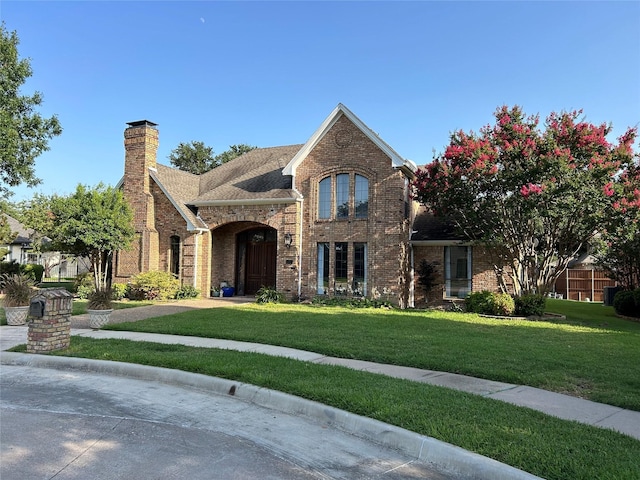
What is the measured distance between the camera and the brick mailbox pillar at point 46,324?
344 inches

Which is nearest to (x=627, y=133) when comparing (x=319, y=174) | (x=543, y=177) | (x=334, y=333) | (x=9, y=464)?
(x=543, y=177)

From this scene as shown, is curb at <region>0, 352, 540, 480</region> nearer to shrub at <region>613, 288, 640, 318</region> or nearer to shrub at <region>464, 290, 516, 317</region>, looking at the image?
shrub at <region>464, 290, 516, 317</region>

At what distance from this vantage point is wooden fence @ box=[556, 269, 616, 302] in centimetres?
2658

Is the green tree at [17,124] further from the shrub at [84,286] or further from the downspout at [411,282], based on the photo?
the downspout at [411,282]

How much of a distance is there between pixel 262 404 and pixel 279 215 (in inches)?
571

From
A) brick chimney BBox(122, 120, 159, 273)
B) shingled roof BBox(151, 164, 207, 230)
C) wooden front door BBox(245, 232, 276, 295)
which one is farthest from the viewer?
wooden front door BBox(245, 232, 276, 295)

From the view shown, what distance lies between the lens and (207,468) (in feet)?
13.2

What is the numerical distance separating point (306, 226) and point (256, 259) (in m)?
3.95

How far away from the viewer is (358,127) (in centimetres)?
1888

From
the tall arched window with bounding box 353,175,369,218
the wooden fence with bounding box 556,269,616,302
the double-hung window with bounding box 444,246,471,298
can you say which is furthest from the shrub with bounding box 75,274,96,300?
the wooden fence with bounding box 556,269,616,302

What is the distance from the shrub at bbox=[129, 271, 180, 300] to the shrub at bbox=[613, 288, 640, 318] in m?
17.3

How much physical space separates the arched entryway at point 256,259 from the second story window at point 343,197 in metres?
3.54

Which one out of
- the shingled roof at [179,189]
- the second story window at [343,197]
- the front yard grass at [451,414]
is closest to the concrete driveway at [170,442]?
the front yard grass at [451,414]

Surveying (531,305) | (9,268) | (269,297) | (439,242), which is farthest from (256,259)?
(9,268)
